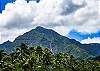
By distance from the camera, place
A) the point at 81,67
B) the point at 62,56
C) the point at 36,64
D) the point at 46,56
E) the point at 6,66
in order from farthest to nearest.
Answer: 1. the point at 81,67
2. the point at 62,56
3. the point at 46,56
4. the point at 36,64
5. the point at 6,66

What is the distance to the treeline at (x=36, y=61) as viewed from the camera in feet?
360

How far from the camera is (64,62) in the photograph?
147 metres

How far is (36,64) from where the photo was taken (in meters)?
116

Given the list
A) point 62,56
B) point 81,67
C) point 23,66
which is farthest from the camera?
point 81,67

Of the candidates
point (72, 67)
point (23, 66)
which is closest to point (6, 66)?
point (23, 66)

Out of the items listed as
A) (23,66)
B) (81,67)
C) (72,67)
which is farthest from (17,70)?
(81,67)

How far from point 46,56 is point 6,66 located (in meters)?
36.6

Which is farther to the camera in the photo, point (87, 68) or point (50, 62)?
point (87, 68)

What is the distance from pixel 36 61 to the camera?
387 feet

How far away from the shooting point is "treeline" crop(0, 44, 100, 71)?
10978 cm

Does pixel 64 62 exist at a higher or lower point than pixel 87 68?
higher

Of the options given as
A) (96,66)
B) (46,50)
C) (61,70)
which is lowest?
(96,66)

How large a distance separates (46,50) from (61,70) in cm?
1268

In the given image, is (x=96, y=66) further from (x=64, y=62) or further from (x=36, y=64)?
(x=36, y=64)
